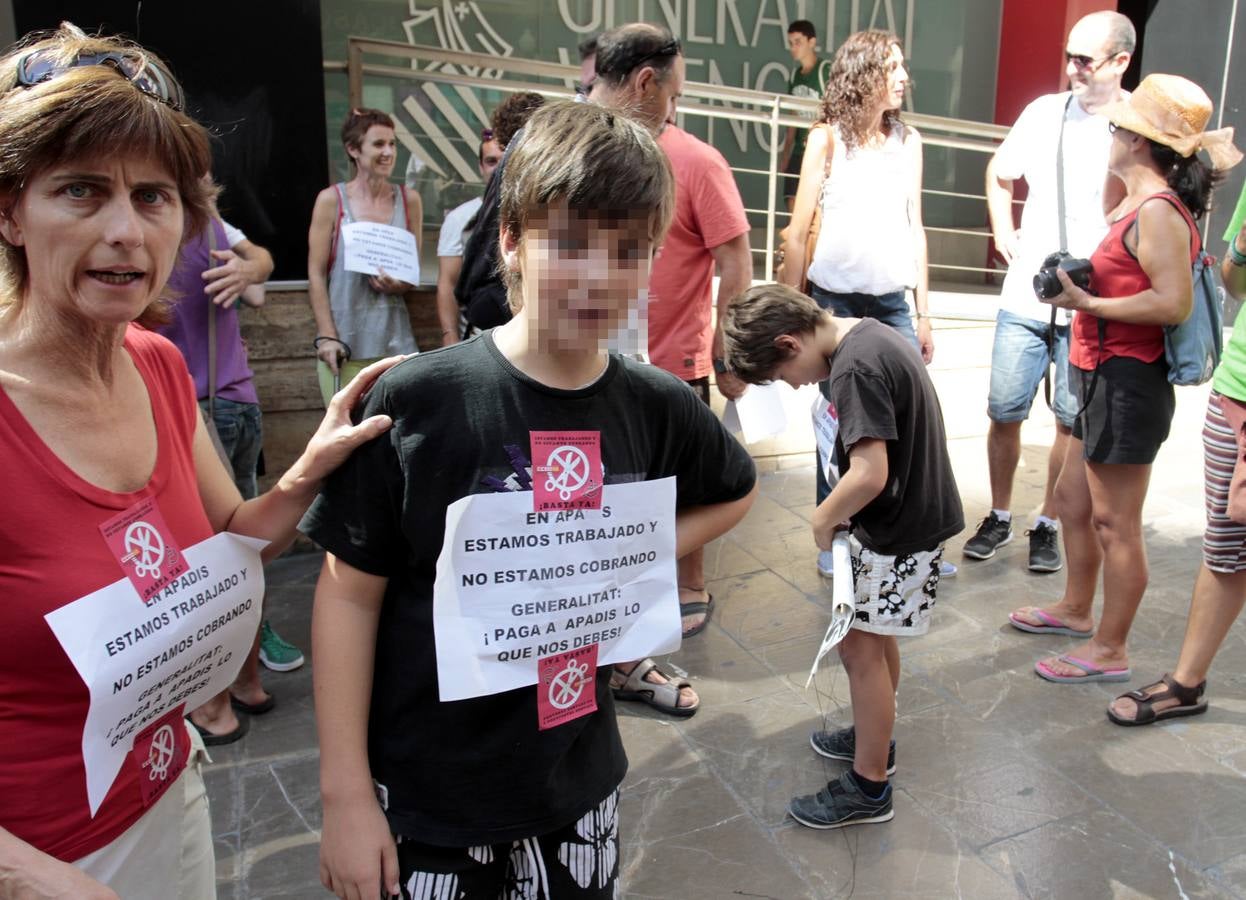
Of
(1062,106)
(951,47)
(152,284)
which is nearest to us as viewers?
(152,284)

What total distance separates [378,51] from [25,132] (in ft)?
14.1

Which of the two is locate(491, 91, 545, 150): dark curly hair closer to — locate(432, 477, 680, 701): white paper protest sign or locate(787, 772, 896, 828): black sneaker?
locate(787, 772, 896, 828): black sneaker

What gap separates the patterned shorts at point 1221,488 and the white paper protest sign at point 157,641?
9.35 feet

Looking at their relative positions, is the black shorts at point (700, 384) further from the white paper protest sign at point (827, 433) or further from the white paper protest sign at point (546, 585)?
the white paper protest sign at point (546, 585)

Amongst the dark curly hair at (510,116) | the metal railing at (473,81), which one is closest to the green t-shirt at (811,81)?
the metal railing at (473,81)

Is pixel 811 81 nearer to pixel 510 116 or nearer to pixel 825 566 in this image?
pixel 510 116

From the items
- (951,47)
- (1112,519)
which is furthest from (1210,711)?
(951,47)

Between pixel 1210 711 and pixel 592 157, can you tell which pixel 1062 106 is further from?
pixel 592 157

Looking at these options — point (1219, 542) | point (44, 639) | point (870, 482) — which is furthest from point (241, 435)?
point (1219, 542)

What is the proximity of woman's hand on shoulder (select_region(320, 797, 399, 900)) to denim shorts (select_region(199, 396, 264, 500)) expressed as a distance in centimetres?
234

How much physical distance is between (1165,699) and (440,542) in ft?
9.70

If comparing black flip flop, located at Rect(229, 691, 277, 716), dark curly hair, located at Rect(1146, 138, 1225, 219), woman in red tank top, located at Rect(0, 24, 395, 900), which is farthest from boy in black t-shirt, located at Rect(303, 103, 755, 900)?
dark curly hair, located at Rect(1146, 138, 1225, 219)

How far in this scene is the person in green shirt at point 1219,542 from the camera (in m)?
3.02

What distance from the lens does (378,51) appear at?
516 centimetres
